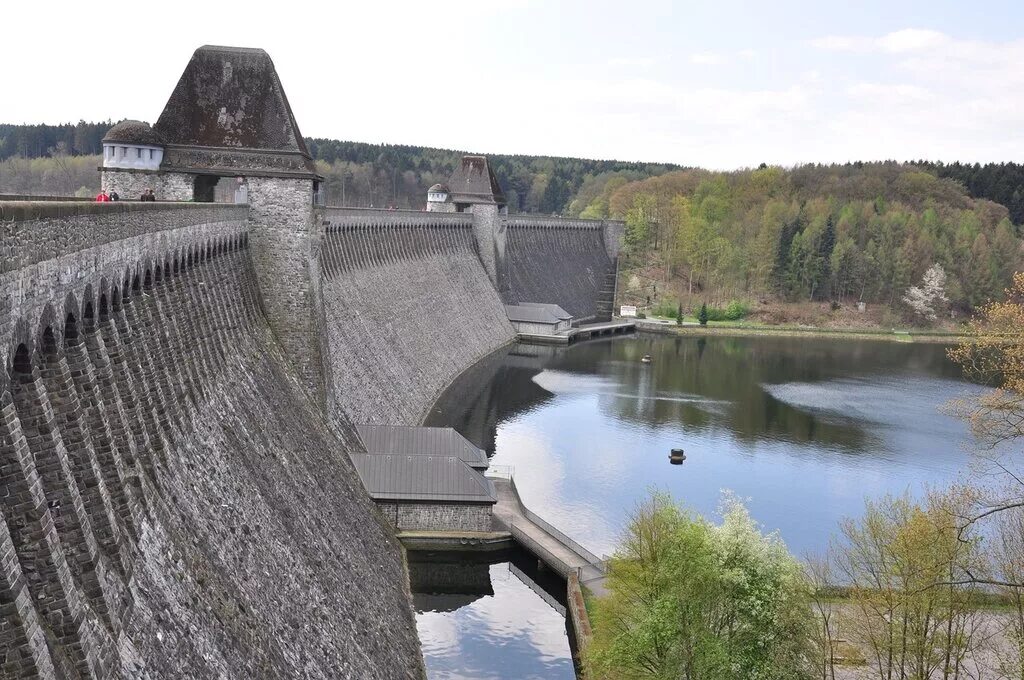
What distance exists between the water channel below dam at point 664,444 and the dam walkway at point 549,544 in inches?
38.3

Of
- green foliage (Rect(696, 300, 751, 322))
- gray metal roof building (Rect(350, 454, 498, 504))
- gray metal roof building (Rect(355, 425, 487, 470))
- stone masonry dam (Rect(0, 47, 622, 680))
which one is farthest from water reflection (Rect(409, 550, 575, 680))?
green foliage (Rect(696, 300, 751, 322))

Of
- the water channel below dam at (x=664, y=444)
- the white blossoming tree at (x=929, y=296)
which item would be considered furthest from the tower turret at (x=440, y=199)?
the white blossoming tree at (x=929, y=296)

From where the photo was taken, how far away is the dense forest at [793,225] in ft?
317

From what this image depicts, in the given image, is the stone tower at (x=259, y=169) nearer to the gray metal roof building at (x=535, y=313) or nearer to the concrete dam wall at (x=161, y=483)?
the concrete dam wall at (x=161, y=483)

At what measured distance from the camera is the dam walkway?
26.3 m

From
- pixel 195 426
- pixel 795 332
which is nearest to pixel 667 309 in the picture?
pixel 795 332

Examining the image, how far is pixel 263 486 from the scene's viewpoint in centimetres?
1772

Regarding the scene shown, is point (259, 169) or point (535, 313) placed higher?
point (259, 169)

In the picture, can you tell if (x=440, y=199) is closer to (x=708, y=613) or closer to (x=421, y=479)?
(x=421, y=479)

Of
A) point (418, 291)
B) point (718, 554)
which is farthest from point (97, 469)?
point (418, 291)

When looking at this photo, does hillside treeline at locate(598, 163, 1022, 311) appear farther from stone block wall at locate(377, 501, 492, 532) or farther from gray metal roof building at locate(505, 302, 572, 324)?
stone block wall at locate(377, 501, 492, 532)

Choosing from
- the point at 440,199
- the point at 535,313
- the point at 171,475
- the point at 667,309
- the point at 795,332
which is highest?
the point at 440,199

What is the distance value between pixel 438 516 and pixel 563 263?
Result: 62584 mm

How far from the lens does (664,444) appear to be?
139 ft
